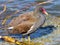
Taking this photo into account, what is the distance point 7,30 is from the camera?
359 inches

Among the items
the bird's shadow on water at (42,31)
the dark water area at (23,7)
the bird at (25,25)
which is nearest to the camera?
the bird at (25,25)

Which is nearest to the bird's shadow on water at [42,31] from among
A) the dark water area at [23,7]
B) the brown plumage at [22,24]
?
the brown plumage at [22,24]

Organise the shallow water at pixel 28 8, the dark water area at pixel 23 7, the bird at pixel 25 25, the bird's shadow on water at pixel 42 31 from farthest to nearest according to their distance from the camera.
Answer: the dark water area at pixel 23 7, the shallow water at pixel 28 8, the bird's shadow on water at pixel 42 31, the bird at pixel 25 25

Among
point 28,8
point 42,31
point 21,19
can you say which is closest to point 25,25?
point 21,19

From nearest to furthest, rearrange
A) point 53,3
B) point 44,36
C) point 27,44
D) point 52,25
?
point 27,44
point 44,36
point 52,25
point 53,3

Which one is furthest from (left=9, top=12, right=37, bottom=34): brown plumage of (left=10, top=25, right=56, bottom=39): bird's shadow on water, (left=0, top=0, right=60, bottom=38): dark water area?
(left=0, top=0, right=60, bottom=38): dark water area

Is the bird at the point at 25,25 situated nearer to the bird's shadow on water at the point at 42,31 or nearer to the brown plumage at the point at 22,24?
the brown plumage at the point at 22,24

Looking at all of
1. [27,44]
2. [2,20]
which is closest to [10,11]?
[2,20]

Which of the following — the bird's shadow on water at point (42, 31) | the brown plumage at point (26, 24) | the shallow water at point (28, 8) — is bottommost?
the bird's shadow on water at point (42, 31)

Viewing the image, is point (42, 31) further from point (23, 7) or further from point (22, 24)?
point (23, 7)

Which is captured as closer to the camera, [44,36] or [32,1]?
[44,36]

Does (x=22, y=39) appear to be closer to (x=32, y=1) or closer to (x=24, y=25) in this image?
(x=24, y=25)

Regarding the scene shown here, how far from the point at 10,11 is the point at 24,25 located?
115 inches

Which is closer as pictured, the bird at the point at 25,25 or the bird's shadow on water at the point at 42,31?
the bird at the point at 25,25
